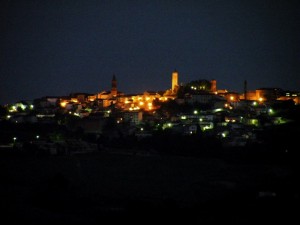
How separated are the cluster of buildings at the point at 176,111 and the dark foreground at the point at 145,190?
21.4 feet

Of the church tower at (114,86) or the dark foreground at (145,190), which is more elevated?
the church tower at (114,86)

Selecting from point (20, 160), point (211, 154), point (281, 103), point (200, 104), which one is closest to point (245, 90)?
point (200, 104)

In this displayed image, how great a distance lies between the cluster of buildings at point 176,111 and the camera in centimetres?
4000

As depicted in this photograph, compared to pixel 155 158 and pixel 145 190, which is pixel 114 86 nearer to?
pixel 155 158

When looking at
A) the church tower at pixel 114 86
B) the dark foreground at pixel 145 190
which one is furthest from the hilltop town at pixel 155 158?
the church tower at pixel 114 86

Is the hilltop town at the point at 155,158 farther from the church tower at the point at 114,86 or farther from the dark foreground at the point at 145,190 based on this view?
the church tower at the point at 114,86

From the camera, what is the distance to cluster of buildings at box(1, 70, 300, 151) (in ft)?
131

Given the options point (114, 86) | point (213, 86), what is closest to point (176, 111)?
point (213, 86)

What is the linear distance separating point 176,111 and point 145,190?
983 inches

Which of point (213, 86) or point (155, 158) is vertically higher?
point (213, 86)

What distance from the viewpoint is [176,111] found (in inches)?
1903

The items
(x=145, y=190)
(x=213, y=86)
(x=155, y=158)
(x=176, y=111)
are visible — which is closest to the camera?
(x=145, y=190)

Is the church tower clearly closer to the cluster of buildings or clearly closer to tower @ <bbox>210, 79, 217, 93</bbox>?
the cluster of buildings

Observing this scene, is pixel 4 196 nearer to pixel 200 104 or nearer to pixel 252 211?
pixel 252 211
